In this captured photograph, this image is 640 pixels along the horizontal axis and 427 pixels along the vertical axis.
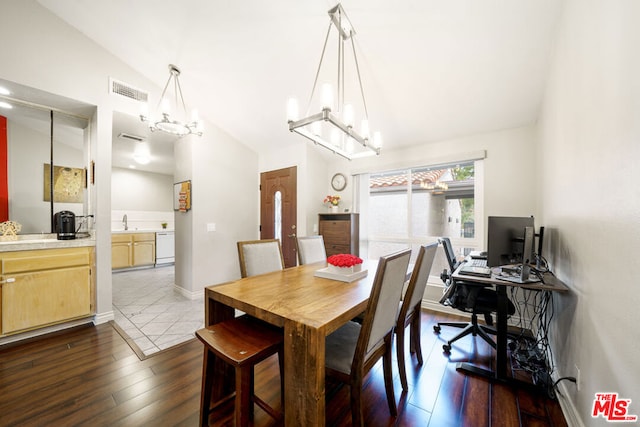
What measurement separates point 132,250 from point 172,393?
4.70 meters

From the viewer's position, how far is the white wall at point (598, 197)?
0.90 metres

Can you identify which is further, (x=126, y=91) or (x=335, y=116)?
(x=126, y=91)

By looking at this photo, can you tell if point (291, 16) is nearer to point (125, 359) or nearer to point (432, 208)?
point (432, 208)

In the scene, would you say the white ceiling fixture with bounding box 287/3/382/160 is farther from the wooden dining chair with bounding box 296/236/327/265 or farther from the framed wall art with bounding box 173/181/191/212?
the framed wall art with bounding box 173/181/191/212

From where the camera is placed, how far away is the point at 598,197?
1.18 meters

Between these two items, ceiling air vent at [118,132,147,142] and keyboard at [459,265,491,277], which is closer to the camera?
keyboard at [459,265,491,277]

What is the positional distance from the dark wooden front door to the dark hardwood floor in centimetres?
211

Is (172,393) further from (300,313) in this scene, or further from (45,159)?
(45,159)

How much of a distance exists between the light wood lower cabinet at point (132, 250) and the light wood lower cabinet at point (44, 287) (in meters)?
2.82

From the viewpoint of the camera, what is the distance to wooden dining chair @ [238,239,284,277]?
6.73 ft

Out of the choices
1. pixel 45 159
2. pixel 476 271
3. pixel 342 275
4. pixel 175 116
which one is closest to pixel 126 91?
pixel 175 116

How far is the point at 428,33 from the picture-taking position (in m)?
1.96

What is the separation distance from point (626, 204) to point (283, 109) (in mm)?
3216

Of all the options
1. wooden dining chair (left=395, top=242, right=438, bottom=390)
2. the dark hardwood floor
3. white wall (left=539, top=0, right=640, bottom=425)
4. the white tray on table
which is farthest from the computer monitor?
the white tray on table
